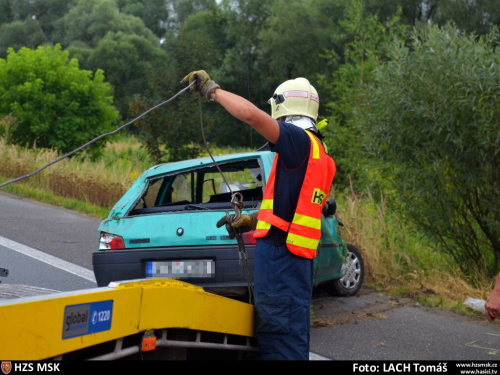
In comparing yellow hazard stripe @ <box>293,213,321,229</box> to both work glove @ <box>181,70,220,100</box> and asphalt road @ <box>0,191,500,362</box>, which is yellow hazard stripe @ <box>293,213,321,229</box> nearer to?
work glove @ <box>181,70,220,100</box>

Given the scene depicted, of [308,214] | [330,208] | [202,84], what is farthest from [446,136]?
[202,84]

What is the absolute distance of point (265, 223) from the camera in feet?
12.4

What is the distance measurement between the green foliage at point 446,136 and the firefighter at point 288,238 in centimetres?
381

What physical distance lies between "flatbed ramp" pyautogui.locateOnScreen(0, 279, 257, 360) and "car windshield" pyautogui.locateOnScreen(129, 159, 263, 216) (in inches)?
105

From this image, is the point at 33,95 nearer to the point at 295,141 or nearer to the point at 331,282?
the point at 331,282

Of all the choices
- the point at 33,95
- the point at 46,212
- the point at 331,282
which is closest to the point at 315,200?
the point at 331,282

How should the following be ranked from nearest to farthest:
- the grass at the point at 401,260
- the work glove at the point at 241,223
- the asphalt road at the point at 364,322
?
the work glove at the point at 241,223 < the asphalt road at the point at 364,322 < the grass at the point at 401,260

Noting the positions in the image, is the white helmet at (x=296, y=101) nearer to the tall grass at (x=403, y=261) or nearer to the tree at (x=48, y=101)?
the tall grass at (x=403, y=261)

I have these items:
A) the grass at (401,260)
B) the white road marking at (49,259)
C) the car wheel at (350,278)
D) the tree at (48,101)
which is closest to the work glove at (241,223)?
the car wheel at (350,278)

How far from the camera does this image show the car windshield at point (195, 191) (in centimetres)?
645

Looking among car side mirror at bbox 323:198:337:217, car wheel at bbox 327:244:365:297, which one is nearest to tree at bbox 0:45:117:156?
car wheel at bbox 327:244:365:297

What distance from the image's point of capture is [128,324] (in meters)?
2.85

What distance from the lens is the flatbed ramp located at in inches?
93.8

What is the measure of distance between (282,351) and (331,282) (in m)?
3.64
